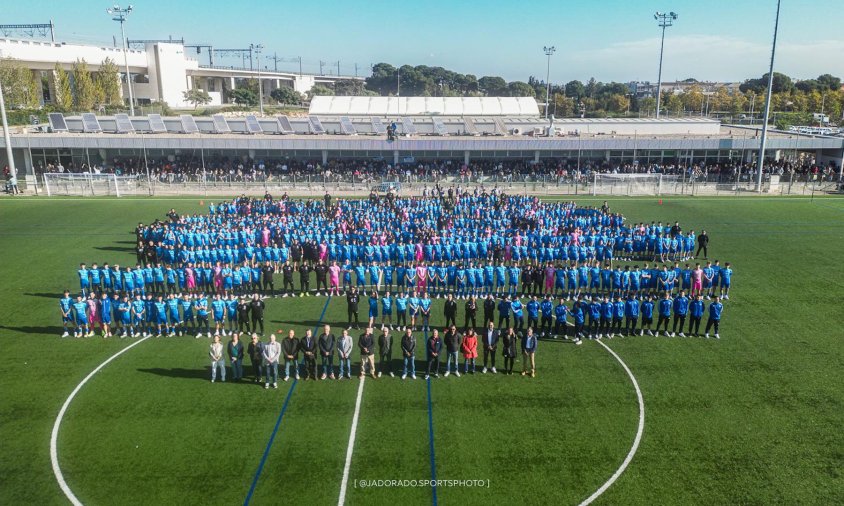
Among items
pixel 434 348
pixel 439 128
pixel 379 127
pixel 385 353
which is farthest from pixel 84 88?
pixel 434 348

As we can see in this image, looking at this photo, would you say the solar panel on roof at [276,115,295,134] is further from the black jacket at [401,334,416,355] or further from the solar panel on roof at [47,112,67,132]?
the black jacket at [401,334,416,355]

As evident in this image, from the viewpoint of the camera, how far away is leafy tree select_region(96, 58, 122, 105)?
2736 inches

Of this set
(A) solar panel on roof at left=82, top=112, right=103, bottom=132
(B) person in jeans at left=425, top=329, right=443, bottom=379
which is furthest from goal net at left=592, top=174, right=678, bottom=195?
(A) solar panel on roof at left=82, top=112, right=103, bottom=132

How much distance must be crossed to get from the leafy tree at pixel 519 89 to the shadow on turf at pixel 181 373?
400 feet

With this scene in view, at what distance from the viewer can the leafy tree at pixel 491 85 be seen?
149m

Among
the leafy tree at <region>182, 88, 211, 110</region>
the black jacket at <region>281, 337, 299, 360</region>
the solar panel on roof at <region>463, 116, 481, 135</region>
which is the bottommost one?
the black jacket at <region>281, 337, 299, 360</region>

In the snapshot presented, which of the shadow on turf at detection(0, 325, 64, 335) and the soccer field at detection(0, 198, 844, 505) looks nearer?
the soccer field at detection(0, 198, 844, 505)

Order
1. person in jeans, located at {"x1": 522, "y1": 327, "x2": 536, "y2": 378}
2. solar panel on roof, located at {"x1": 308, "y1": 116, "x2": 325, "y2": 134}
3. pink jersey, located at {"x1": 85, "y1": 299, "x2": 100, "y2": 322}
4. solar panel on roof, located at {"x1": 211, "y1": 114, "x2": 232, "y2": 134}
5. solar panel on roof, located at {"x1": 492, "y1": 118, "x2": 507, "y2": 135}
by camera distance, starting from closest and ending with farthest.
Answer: person in jeans, located at {"x1": 522, "y1": 327, "x2": 536, "y2": 378}, pink jersey, located at {"x1": 85, "y1": 299, "x2": 100, "y2": 322}, solar panel on roof, located at {"x1": 211, "y1": 114, "x2": 232, "y2": 134}, solar panel on roof, located at {"x1": 308, "y1": 116, "x2": 325, "y2": 134}, solar panel on roof, located at {"x1": 492, "y1": 118, "x2": 507, "y2": 135}

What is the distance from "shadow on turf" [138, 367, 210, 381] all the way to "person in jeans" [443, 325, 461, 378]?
5.52m

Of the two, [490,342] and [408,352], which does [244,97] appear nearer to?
[408,352]

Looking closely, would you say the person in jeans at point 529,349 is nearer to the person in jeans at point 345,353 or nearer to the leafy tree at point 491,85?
the person in jeans at point 345,353

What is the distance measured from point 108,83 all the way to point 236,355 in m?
70.4

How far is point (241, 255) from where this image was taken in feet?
66.1

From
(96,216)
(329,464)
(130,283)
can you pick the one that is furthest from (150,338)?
(96,216)
